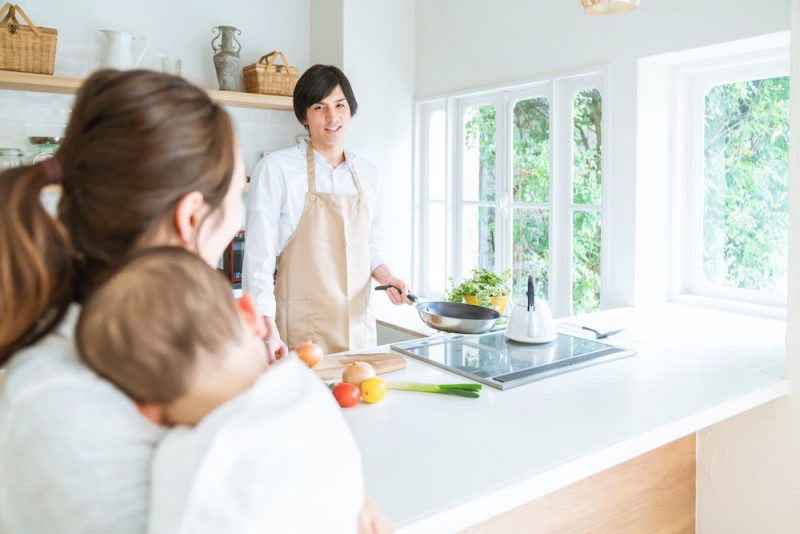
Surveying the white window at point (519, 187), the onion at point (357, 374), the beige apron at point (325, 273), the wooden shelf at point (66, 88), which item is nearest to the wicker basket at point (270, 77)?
the wooden shelf at point (66, 88)

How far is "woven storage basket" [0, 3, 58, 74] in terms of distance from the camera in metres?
3.02

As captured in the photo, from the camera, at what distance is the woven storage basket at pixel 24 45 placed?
302 cm

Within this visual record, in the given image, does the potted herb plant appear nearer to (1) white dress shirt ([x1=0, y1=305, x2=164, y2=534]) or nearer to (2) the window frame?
(2) the window frame

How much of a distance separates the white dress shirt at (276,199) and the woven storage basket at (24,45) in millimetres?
1411

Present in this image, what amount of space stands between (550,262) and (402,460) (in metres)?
2.30

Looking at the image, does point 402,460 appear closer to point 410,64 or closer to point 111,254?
point 111,254

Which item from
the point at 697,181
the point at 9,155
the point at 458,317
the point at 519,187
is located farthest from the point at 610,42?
the point at 9,155

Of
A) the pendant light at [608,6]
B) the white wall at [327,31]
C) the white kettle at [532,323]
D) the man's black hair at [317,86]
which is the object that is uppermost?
the white wall at [327,31]

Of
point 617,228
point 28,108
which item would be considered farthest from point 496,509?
point 28,108

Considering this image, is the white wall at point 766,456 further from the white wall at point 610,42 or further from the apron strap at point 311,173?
the apron strap at point 311,173

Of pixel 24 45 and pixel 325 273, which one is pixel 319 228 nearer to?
pixel 325 273

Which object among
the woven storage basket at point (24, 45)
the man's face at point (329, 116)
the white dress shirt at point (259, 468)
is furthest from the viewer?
the woven storage basket at point (24, 45)

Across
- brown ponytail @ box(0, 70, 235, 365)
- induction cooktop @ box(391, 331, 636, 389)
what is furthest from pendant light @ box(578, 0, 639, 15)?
brown ponytail @ box(0, 70, 235, 365)

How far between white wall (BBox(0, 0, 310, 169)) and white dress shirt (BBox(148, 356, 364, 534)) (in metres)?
3.23
